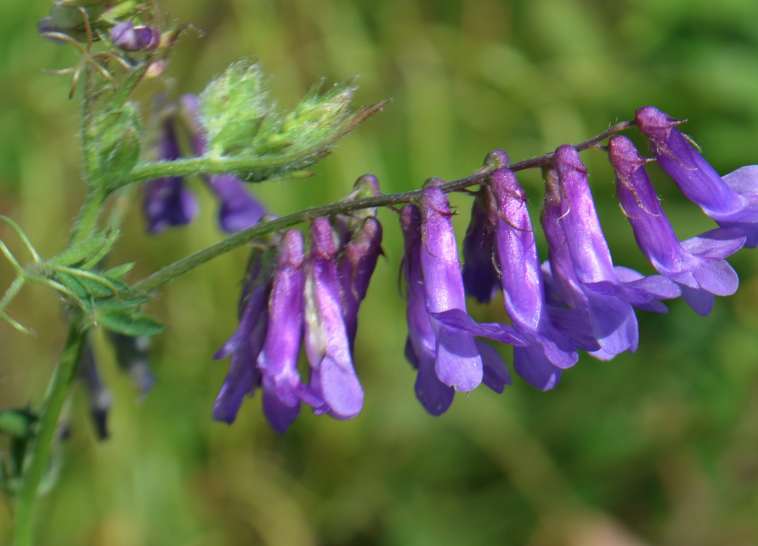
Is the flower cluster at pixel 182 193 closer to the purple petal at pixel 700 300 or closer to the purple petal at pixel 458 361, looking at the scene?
the purple petal at pixel 458 361

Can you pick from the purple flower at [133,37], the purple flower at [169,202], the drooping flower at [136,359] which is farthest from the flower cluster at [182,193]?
the purple flower at [133,37]

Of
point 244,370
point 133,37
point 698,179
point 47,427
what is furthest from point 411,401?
point 133,37

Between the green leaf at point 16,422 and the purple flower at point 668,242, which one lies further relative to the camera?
the green leaf at point 16,422

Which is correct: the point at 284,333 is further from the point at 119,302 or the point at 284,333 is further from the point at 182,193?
the point at 182,193

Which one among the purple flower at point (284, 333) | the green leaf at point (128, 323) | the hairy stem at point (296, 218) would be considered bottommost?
the purple flower at point (284, 333)

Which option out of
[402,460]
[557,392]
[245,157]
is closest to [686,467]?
[557,392]

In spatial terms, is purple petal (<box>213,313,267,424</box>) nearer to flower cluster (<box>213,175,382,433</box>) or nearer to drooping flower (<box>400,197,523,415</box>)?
flower cluster (<box>213,175,382,433</box>)

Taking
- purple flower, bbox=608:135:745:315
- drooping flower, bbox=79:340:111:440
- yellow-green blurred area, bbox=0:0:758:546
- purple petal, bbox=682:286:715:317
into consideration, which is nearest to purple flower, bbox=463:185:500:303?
purple flower, bbox=608:135:745:315
